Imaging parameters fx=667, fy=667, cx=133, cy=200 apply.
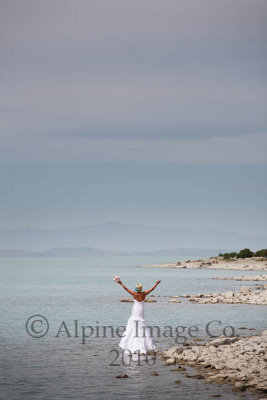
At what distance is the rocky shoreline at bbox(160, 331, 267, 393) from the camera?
22.8m

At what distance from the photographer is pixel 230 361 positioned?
25.1 m

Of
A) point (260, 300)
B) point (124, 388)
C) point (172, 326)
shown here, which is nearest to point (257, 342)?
point (124, 388)

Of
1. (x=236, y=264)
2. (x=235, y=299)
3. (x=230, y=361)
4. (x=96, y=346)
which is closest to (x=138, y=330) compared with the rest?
(x=230, y=361)

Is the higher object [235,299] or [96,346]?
[235,299]

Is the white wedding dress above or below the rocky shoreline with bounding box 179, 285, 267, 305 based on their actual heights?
below

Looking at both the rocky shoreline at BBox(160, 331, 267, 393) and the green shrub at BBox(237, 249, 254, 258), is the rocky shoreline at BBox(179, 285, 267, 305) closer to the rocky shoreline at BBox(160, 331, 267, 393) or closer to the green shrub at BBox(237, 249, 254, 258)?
the rocky shoreline at BBox(160, 331, 267, 393)

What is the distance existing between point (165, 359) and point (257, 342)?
430 cm

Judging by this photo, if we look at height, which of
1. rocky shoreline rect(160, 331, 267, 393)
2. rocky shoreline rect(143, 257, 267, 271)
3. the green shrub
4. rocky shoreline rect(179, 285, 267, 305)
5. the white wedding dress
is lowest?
rocky shoreline rect(160, 331, 267, 393)

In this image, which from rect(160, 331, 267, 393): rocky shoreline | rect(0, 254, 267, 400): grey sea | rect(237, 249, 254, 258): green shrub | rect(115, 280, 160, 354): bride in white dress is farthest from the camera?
rect(237, 249, 254, 258): green shrub

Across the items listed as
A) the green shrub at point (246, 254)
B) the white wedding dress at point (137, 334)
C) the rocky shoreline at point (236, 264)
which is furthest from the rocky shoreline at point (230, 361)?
the green shrub at point (246, 254)

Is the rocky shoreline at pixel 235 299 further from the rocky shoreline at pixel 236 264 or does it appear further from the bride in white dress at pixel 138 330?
the rocky shoreline at pixel 236 264

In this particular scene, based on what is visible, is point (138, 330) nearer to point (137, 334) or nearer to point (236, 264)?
point (137, 334)

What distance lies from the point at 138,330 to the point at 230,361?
4.26 m

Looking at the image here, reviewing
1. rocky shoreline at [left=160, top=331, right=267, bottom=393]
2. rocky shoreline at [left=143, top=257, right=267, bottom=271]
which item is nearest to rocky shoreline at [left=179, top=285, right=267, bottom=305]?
rocky shoreline at [left=160, top=331, right=267, bottom=393]
